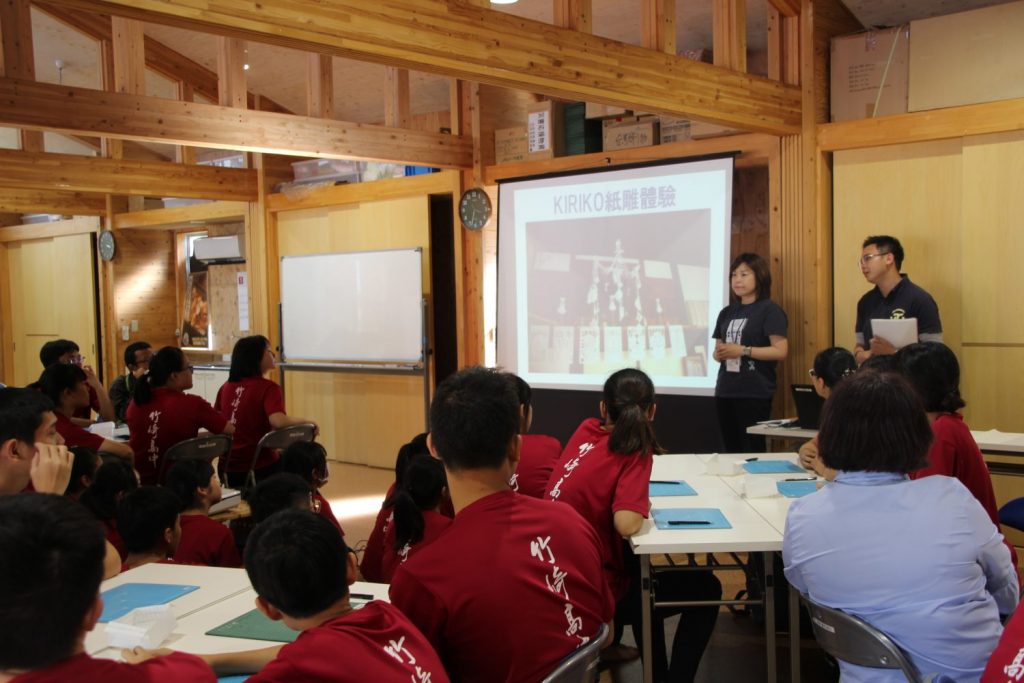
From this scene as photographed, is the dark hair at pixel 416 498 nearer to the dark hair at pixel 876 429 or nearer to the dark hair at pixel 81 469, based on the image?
the dark hair at pixel 876 429

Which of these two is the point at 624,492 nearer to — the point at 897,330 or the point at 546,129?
the point at 897,330

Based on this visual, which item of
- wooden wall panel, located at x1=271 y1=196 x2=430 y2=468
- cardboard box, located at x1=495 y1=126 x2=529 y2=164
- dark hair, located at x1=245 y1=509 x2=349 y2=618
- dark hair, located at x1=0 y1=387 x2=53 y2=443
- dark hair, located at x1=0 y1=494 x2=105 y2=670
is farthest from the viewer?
wooden wall panel, located at x1=271 y1=196 x2=430 y2=468

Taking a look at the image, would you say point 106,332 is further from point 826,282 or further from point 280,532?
point 280,532

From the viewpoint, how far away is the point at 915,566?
1.72 metres

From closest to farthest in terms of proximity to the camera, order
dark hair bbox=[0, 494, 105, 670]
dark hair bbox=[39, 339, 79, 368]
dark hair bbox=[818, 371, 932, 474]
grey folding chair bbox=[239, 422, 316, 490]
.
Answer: dark hair bbox=[0, 494, 105, 670] → dark hair bbox=[818, 371, 932, 474] → grey folding chair bbox=[239, 422, 316, 490] → dark hair bbox=[39, 339, 79, 368]

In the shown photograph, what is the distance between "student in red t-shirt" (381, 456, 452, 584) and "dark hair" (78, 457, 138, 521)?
106 centimetres

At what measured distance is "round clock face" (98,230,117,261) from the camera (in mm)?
9414

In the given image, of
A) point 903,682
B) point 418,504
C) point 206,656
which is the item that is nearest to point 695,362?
point 418,504

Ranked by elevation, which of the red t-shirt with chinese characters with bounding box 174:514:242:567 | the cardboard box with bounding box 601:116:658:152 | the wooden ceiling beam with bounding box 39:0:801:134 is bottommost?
the red t-shirt with chinese characters with bounding box 174:514:242:567

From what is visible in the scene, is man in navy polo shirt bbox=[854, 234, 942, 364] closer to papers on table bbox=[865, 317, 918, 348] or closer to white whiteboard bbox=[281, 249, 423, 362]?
papers on table bbox=[865, 317, 918, 348]

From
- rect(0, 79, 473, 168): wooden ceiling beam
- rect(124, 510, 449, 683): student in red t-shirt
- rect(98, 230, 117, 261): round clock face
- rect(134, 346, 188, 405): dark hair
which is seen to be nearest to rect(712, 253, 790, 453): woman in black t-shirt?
rect(0, 79, 473, 168): wooden ceiling beam

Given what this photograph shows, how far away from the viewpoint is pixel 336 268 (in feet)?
24.8

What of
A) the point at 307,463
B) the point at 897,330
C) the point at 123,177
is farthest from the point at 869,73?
the point at 123,177

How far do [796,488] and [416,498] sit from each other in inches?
55.6
